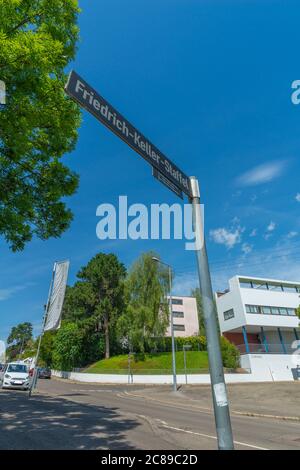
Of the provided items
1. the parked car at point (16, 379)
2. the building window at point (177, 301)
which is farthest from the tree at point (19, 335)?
the parked car at point (16, 379)

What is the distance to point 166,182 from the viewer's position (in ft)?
11.5

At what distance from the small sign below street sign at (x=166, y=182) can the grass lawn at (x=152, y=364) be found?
106 feet

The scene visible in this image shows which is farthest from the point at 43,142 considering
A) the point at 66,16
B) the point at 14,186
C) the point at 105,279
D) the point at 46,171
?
the point at 105,279

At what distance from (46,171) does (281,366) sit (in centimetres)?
3762

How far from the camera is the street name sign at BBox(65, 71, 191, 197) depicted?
2.71 m

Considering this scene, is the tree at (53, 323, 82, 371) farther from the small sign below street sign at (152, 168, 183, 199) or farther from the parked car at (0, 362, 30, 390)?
the small sign below street sign at (152, 168, 183, 199)

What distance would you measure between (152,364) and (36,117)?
111 ft

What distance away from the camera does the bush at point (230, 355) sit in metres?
35.1

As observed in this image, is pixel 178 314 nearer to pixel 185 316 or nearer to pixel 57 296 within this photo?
pixel 185 316

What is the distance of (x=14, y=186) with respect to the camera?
7.68 m

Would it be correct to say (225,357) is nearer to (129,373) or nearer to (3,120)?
(129,373)

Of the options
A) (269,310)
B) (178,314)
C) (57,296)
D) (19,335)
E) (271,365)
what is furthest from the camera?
(19,335)

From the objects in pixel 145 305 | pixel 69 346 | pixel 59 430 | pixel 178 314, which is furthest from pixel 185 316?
pixel 59 430

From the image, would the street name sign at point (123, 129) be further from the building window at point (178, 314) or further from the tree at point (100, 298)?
the building window at point (178, 314)
